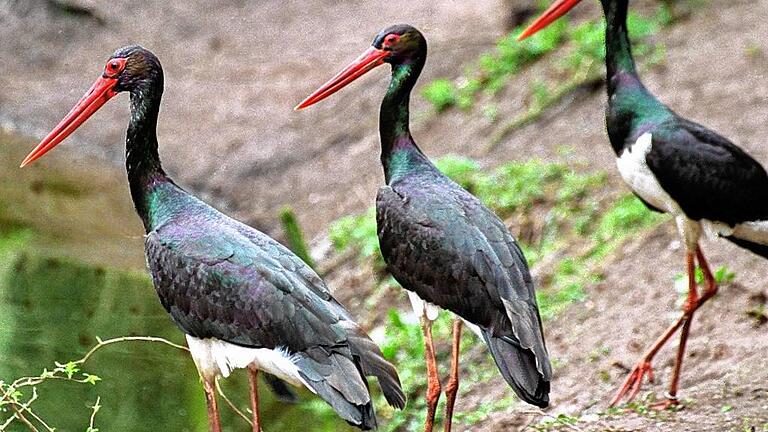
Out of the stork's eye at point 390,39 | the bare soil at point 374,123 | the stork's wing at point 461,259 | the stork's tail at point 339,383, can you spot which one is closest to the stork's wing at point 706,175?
the bare soil at point 374,123

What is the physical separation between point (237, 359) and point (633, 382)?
220 cm

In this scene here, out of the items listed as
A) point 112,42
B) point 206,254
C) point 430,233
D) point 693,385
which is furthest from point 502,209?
point 112,42

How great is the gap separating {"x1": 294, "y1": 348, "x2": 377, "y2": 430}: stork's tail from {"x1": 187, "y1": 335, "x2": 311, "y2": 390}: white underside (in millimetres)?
62

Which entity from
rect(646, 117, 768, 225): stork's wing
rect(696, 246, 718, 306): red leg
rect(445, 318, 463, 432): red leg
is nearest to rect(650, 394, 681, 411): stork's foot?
rect(696, 246, 718, 306): red leg

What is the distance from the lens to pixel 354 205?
10.6m

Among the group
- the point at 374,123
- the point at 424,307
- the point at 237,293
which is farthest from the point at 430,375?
the point at 374,123

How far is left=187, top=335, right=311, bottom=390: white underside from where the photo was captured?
16.6 ft

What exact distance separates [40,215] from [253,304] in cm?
656

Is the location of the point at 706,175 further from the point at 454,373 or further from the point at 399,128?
the point at 454,373

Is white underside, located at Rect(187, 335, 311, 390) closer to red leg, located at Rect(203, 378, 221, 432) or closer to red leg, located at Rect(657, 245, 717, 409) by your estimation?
red leg, located at Rect(203, 378, 221, 432)

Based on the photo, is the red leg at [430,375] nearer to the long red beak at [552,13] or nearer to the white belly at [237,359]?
the white belly at [237,359]

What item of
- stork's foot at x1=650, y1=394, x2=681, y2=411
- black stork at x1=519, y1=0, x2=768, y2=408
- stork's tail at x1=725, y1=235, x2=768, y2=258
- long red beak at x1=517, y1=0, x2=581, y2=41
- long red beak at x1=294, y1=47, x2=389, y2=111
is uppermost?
long red beak at x1=294, y1=47, x2=389, y2=111

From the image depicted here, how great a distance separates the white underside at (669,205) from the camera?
21.2 feet

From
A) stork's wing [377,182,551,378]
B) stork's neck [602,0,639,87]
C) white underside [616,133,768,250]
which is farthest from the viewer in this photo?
stork's neck [602,0,639,87]
